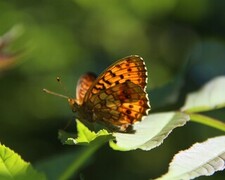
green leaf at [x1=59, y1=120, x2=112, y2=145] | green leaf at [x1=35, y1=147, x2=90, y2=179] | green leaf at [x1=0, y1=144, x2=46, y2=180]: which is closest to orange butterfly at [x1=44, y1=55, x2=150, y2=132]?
green leaf at [x1=35, y1=147, x2=90, y2=179]

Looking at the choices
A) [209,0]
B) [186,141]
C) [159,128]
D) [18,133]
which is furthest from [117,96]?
[209,0]

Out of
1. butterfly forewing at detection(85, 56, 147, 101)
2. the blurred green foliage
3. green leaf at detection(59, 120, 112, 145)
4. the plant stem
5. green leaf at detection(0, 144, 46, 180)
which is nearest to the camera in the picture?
green leaf at detection(0, 144, 46, 180)

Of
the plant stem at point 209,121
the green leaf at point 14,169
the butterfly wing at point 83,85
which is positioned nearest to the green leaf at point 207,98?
the plant stem at point 209,121

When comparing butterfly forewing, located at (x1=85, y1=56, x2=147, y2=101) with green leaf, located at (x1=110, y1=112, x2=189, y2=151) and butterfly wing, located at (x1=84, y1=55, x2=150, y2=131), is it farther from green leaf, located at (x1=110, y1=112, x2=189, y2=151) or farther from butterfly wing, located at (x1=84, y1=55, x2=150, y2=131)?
green leaf, located at (x1=110, y1=112, x2=189, y2=151)

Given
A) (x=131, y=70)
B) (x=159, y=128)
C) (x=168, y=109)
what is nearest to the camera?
(x=159, y=128)

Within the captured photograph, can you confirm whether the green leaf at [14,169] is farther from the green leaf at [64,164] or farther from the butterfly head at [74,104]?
the butterfly head at [74,104]

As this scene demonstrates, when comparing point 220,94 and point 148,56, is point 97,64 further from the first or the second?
point 220,94

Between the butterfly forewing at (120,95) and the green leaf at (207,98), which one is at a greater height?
the butterfly forewing at (120,95)
